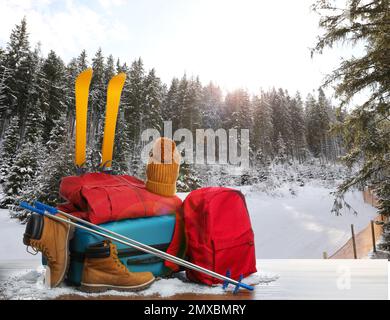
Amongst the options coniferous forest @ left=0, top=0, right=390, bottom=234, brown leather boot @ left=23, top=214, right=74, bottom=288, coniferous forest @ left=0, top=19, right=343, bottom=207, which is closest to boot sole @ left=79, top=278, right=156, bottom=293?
brown leather boot @ left=23, top=214, right=74, bottom=288

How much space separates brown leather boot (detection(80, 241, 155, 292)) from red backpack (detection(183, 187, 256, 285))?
1.08ft

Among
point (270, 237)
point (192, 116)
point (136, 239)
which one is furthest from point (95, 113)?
point (136, 239)

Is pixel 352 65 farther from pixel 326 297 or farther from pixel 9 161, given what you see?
pixel 9 161

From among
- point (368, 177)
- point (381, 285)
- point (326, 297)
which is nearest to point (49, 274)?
point (326, 297)

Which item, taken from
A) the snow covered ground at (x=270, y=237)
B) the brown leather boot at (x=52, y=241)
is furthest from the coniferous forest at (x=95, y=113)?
the brown leather boot at (x=52, y=241)

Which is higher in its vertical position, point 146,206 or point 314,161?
point 314,161

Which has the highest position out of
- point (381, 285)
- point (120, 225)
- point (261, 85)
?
point (261, 85)

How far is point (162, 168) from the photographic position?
4.99 feet

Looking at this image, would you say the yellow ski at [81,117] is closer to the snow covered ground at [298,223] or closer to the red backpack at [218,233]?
the red backpack at [218,233]

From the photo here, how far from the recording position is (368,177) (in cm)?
372

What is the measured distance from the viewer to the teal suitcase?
1218mm

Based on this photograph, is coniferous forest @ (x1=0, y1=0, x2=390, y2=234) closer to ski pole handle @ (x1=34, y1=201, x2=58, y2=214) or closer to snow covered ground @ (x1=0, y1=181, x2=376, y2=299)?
snow covered ground @ (x1=0, y1=181, x2=376, y2=299)

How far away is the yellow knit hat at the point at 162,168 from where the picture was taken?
1.53 meters
